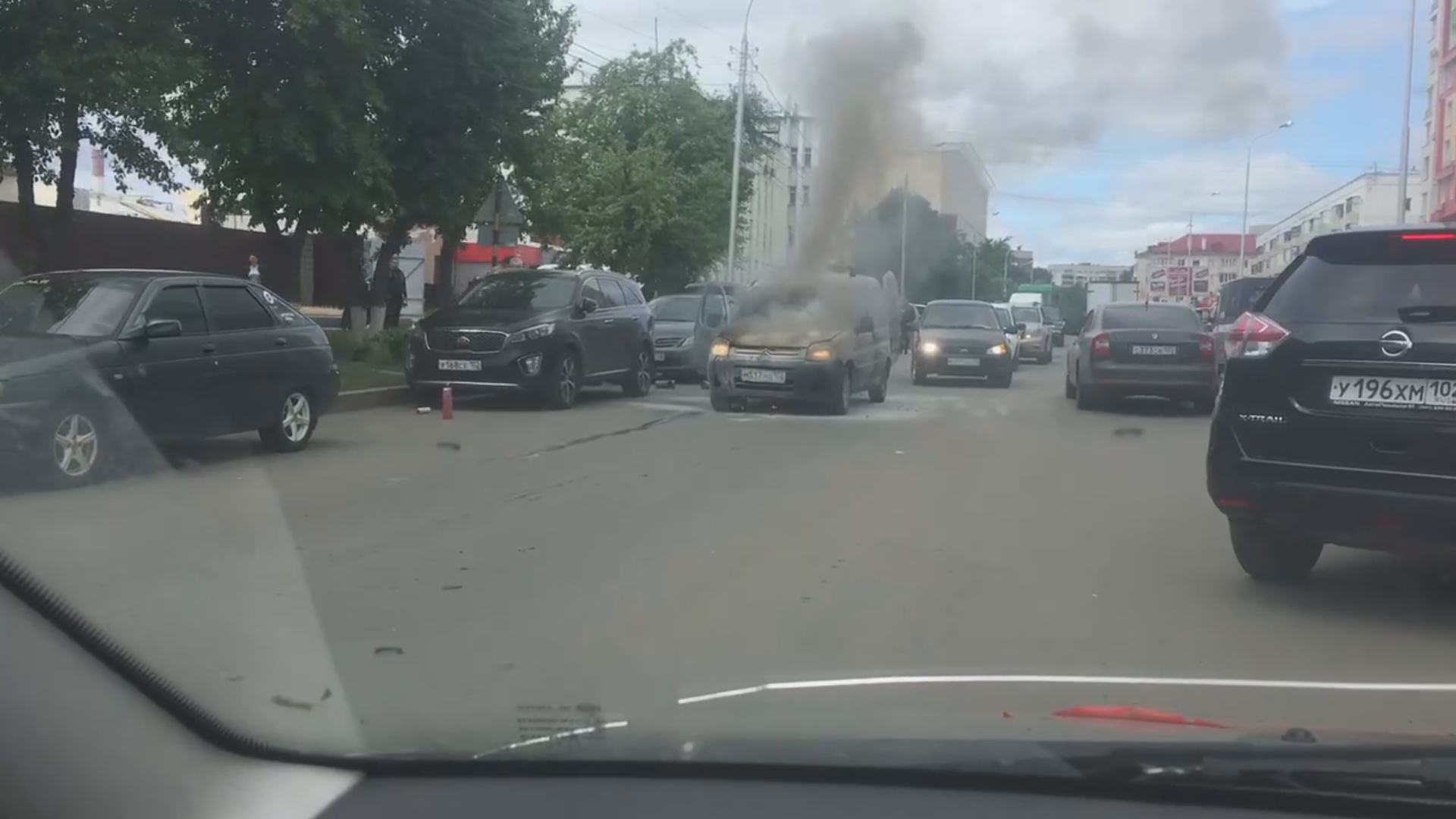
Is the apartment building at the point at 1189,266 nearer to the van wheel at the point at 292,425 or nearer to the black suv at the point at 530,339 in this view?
the black suv at the point at 530,339

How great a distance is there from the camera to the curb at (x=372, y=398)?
1578 cm

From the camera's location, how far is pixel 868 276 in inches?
810

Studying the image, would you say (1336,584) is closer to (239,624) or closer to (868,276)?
(239,624)

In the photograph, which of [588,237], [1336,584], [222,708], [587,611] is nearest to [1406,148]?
[588,237]

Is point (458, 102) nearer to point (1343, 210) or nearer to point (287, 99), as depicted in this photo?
point (287, 99)

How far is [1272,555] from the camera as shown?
6.96 metres

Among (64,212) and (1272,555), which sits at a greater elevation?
(64,212)

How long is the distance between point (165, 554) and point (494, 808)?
16.4 ft

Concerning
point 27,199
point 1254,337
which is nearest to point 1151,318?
point 1254,337

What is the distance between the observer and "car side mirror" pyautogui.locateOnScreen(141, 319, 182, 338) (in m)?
10.1

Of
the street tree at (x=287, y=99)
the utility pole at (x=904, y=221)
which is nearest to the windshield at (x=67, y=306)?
the street tree at (x=287, y=99)

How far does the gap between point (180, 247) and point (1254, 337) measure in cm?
2172

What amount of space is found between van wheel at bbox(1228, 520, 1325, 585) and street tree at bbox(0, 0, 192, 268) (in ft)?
35.6

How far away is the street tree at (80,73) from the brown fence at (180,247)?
3838mm
